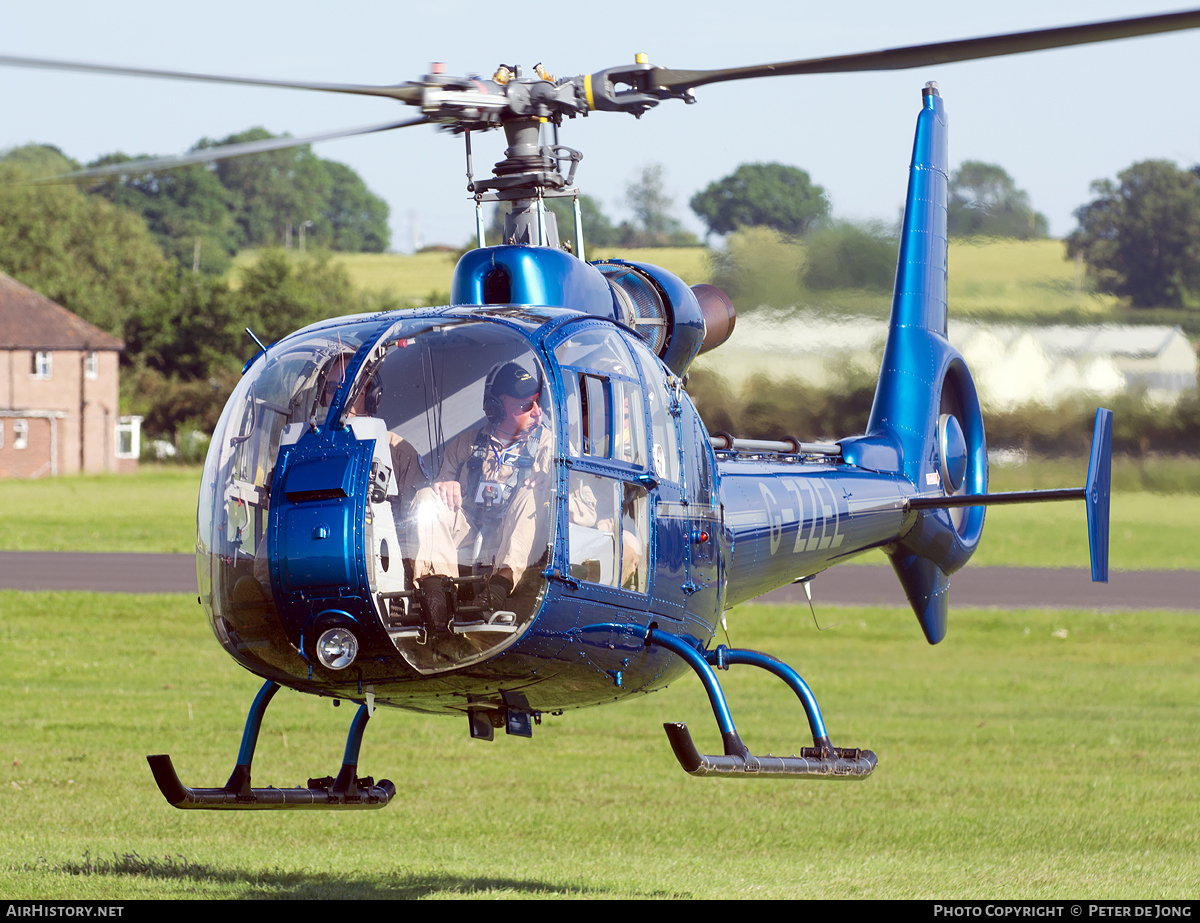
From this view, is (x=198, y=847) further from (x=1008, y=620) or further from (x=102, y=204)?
(x=102, y=204)

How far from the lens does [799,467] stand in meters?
8.95

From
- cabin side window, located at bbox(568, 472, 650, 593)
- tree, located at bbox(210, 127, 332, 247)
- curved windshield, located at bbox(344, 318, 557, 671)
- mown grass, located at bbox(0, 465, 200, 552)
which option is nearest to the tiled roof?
mown grass, located at bbox(0, 465, 200, 552)

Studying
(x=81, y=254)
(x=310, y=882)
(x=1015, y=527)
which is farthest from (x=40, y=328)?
(x=310, y=882)

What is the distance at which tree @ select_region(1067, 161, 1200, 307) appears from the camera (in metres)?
33.2

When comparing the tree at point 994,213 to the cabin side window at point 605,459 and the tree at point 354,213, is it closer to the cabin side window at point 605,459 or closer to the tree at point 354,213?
the cabin side window at point 605,459

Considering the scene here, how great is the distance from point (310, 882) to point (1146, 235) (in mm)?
33161

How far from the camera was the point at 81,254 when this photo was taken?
7944 centimetres

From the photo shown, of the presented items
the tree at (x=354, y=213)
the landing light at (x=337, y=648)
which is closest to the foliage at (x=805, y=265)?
the landing light at (x=337, y=648)

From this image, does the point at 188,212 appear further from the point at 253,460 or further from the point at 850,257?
the point at 253,460

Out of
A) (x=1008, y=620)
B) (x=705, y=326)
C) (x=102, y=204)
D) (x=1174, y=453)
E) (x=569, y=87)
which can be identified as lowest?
(x=1008, y=620)

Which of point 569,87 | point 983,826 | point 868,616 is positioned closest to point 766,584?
point 569,87

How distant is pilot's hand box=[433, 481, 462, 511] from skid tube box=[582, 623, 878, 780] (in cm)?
85

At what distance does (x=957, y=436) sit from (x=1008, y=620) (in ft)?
42.6

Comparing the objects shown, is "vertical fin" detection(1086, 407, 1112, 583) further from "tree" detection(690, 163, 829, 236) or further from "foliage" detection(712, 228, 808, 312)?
"tree" detection(690, 163, 829, 236)
